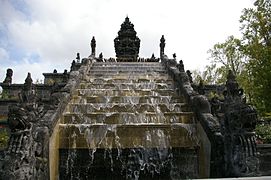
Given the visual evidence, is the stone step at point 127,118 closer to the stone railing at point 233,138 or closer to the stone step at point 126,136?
the stone step at point 126,136

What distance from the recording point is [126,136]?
1116 cm

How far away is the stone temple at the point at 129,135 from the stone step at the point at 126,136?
35 millimetres

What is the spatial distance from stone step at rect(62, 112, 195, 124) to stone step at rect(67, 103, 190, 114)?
0.62m

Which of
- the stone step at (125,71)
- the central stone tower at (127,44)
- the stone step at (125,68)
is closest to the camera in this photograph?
the stone step at (125,71)

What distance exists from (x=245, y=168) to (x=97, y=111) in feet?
21.4

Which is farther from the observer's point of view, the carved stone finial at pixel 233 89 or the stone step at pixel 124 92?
the stone step at pixel 124 92

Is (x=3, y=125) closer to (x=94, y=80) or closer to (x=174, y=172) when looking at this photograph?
(x=94, y=80)

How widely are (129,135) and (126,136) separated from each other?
11cm

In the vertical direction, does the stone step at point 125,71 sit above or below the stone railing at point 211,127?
above

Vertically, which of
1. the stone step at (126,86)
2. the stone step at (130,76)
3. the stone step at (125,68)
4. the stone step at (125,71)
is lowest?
the stone step at (126,86)

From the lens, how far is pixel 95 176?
10805 mm

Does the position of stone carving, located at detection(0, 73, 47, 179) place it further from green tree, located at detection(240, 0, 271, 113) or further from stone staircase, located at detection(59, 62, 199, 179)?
green tree, located at detection(240, 0, 271, 113)

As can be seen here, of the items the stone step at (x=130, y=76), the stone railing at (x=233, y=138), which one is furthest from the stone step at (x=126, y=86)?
the stone railing at (x=233, y=138)

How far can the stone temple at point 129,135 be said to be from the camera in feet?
27.8
